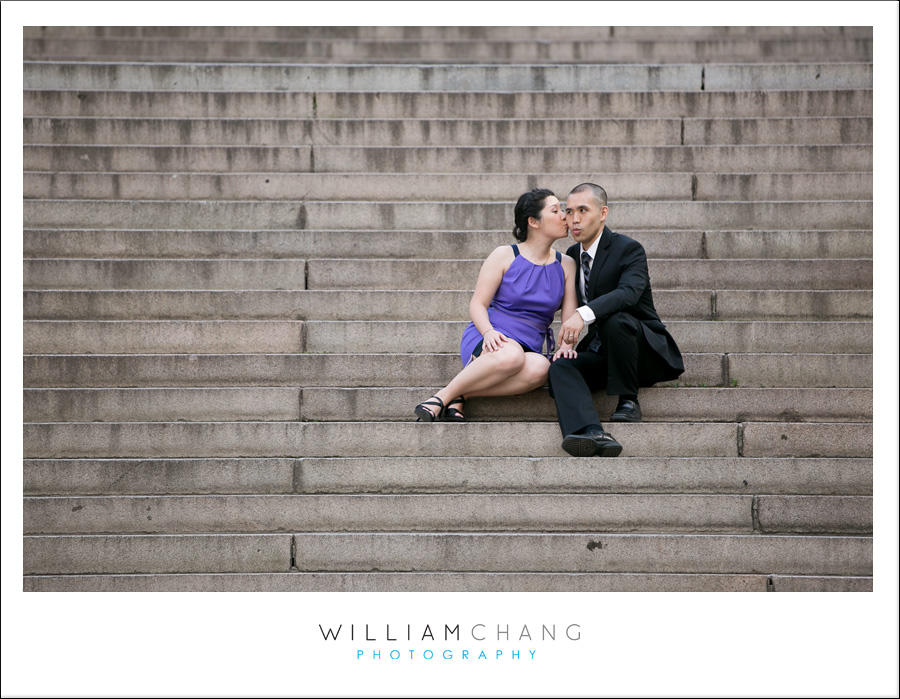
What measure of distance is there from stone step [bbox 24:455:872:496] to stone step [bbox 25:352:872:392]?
639 millimetres

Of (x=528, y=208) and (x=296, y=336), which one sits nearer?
(x=528, y=208)

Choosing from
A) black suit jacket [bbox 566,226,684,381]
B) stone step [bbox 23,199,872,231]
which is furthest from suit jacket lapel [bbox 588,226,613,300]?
stone step [bbox 23,199,872,231]

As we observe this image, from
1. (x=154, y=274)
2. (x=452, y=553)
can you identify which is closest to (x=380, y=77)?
(x=154, y=274)

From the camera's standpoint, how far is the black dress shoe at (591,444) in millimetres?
4500

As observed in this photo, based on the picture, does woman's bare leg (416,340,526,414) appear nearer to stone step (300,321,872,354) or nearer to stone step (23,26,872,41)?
stone step (300,321,872,354)

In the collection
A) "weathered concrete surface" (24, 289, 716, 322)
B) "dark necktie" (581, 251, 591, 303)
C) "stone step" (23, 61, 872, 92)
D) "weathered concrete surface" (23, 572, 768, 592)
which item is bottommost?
"weathered concrete surface" (23, 572, 768, 592)

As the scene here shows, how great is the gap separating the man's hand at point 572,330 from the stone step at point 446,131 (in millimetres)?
2709

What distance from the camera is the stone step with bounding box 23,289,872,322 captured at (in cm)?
555

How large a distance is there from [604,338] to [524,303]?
493 mm

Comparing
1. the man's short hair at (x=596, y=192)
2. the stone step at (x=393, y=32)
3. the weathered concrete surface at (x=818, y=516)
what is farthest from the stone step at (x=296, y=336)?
the stone step at (x=393, y=32)

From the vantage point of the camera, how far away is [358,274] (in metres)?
5.90

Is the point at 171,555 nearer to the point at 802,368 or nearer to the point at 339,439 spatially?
the point at 339,439

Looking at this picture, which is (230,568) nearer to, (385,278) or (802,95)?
(385,278)

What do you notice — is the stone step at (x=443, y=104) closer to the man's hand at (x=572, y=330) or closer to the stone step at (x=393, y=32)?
the stone step at (x=393, y=32)
